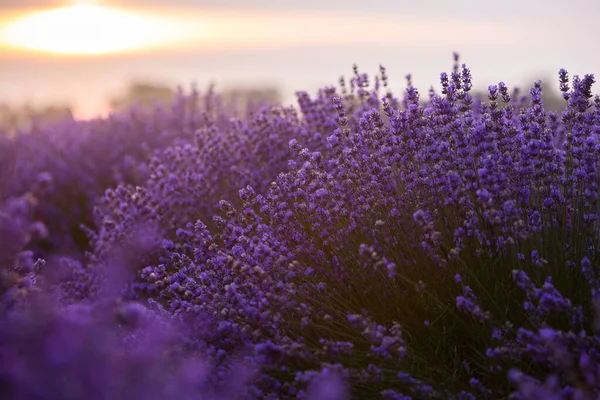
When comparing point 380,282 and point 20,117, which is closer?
point 380,282

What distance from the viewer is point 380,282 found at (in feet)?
9.55

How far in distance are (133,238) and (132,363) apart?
7.55 ft

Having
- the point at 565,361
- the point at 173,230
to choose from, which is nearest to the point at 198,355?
the point at 565,361

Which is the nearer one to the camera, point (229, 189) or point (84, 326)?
point (84, 326)

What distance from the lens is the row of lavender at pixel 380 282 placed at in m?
1.98

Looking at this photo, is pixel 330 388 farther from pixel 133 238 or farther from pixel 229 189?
pixel 229 189

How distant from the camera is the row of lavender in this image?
1976 millimetres

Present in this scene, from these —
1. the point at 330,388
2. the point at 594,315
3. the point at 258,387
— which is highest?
the point at 330,388

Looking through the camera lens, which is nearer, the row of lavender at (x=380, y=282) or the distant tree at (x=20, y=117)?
the row of lavender at (x=380, y=282)

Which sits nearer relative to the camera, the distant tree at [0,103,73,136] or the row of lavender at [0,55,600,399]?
the row of lavender at [0,55,600,399]

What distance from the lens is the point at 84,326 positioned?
1729 millimetres

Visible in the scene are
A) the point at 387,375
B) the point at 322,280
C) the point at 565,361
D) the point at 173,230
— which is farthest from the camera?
the point at 173,230

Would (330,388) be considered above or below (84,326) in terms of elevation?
below

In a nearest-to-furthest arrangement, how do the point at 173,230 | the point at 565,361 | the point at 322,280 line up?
the point at 565,361 → the point at 322,280 → the point at 173,230
